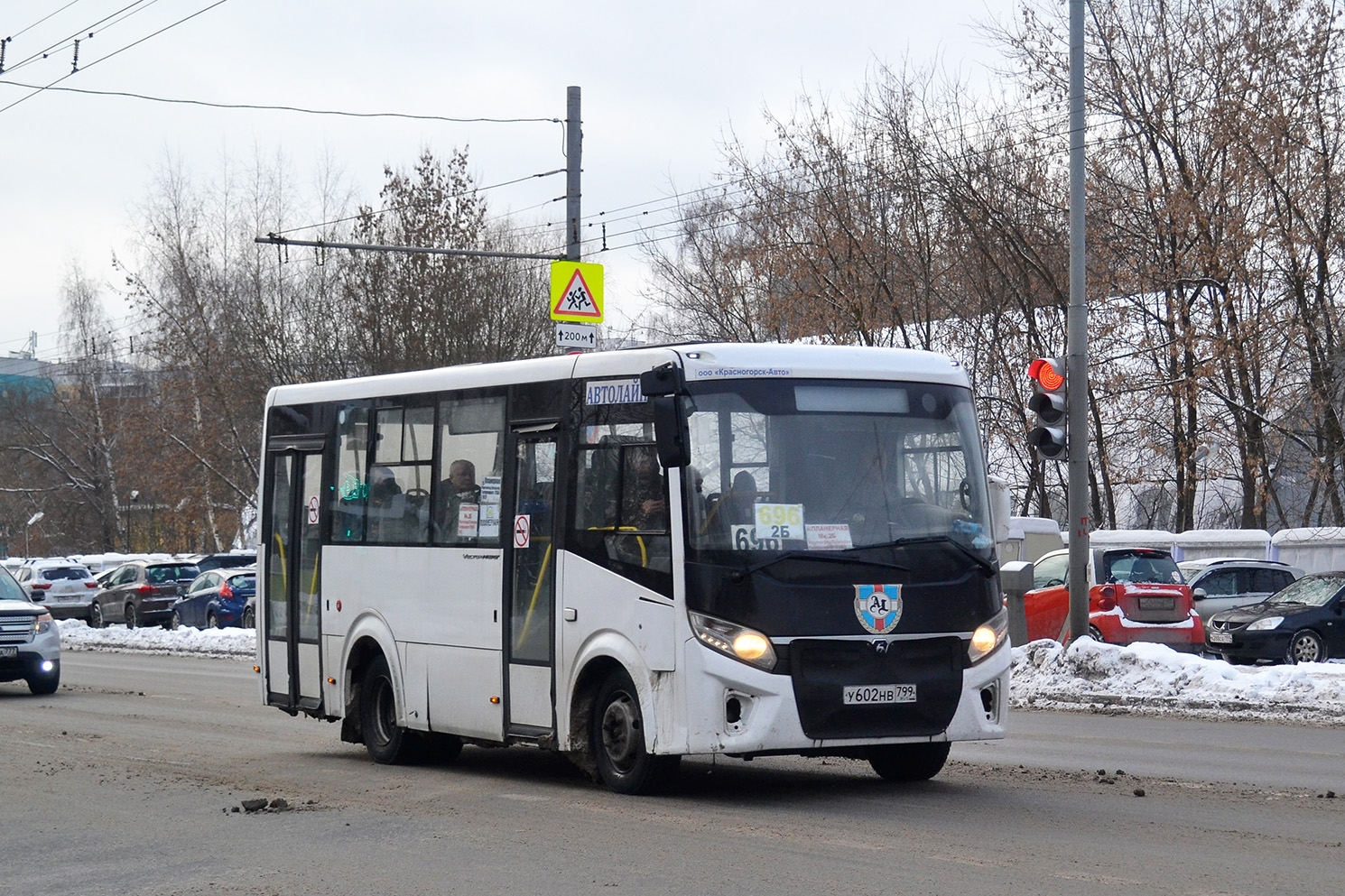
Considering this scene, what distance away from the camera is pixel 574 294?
20.9m

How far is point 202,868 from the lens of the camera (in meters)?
7.93

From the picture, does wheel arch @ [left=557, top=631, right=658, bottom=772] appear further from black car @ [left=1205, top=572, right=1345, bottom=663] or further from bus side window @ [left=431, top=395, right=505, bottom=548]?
black car @ [left=1205, top=572, right=1345, bottom=663]

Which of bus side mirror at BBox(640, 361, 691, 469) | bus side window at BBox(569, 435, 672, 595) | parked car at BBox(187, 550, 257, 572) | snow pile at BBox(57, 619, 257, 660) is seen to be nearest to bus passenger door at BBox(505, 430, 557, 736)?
bus side window at BBox(569, 435, 672, 595)

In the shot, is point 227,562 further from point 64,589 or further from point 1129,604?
point 1129,604

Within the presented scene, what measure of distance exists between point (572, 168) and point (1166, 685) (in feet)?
33.8

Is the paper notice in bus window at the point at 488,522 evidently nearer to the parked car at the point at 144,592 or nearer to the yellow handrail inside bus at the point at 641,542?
the yellow handrail inside bus at the point at 641,542

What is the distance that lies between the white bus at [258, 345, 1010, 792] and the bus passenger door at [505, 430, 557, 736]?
0.06 ft

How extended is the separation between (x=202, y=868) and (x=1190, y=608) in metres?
18.0

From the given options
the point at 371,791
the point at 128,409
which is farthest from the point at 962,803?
the point at 128,409

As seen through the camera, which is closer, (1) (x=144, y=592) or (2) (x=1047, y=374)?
(2) (x=1047, y=374)

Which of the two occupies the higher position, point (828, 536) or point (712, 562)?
point (828, 536)

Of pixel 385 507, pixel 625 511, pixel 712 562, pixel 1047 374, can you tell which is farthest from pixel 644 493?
pixel 1047 374

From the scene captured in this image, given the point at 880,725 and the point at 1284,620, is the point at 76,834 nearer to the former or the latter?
the point at 880,725

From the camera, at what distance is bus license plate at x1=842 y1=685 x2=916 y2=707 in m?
9.49
